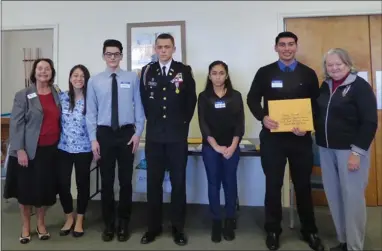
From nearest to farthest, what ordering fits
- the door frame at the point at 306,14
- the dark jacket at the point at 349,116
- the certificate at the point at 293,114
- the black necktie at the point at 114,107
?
the dark jacket at the point at 349,116
the certificate at the point at 293,114
the black necktie at the point at 114,107
the door frame at the point at 306,14

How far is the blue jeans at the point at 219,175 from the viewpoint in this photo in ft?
8.21

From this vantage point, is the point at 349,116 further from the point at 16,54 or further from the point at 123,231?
the point at 16,54

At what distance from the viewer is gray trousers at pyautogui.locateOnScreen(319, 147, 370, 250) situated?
2.08 m

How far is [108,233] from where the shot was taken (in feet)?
8.38

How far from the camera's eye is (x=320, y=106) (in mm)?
2227

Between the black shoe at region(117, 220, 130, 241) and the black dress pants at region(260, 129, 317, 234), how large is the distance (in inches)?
45.7

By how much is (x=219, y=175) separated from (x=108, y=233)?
41.4 inches

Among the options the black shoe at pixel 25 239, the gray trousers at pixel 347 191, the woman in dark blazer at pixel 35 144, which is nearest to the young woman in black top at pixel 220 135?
the gray trousers at pixel 347 191

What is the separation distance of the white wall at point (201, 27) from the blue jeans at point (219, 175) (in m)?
1.07

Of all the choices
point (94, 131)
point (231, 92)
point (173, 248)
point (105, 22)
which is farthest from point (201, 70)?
point (173, 248)

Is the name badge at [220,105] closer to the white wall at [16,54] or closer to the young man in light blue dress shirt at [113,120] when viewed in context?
the young man in light blue dress shirt at [113,120]

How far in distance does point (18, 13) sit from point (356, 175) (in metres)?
4.13

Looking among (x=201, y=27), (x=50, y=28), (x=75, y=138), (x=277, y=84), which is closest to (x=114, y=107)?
(x=75, y=138)

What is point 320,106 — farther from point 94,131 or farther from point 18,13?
point 18,13
